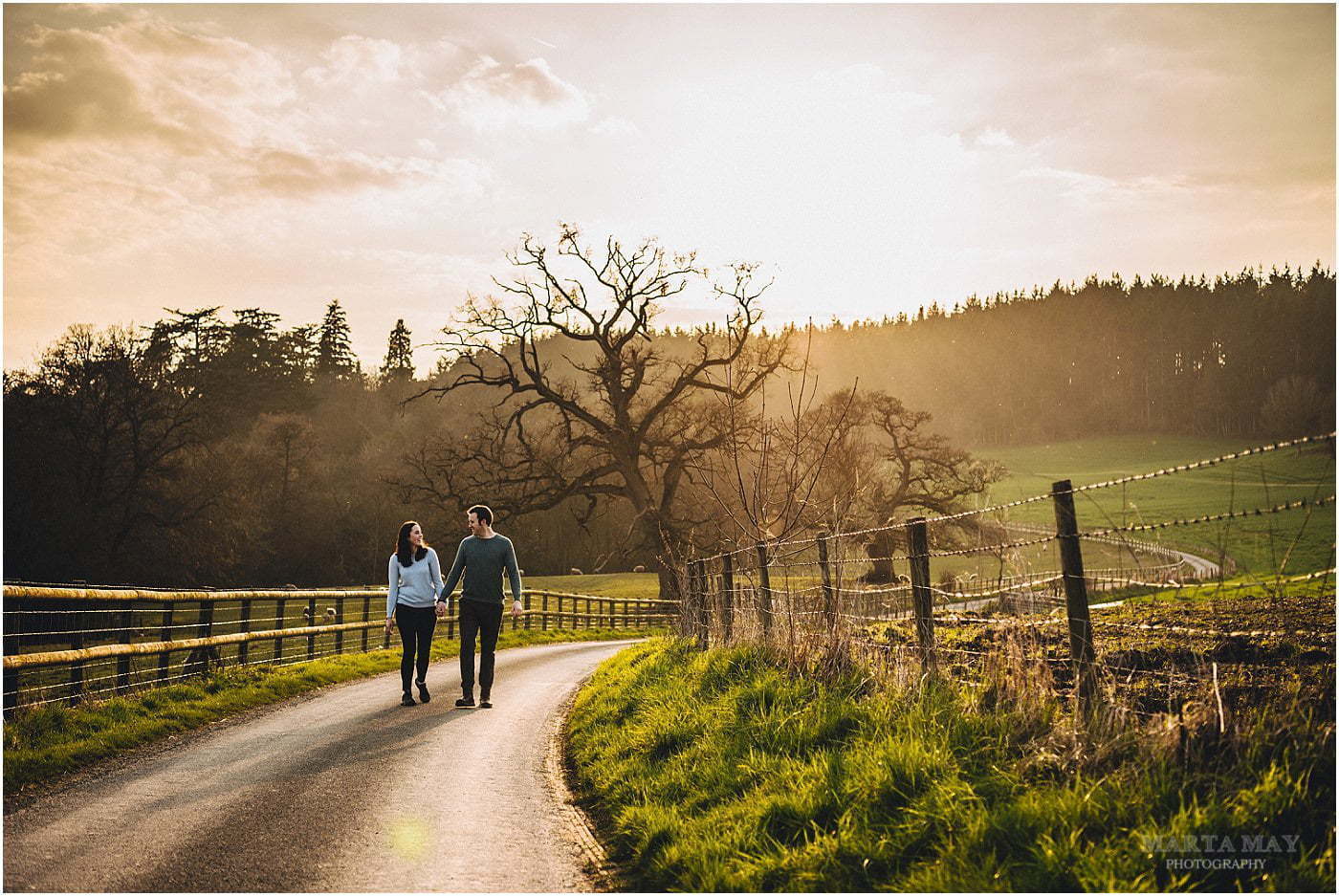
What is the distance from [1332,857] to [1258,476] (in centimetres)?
160

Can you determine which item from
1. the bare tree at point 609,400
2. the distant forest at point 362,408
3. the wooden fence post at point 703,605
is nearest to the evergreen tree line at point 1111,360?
the distant forest at point 362,408

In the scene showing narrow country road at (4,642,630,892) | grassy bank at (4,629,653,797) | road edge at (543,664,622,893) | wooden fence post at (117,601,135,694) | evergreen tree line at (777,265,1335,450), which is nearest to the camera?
narrow country road at (4,642,630,892)

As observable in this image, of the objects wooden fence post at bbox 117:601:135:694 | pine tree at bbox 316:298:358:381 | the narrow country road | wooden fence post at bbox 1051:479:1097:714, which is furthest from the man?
pine tree at bbox 316:298:358:381

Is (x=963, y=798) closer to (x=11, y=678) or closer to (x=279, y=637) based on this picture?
(x=11, y=678)

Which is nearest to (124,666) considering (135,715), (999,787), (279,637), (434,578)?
(135,715)

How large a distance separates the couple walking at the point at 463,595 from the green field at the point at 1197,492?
6093mm

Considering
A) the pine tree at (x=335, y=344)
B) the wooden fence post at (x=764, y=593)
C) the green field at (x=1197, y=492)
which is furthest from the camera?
the pine tree at (x=335, y=344)

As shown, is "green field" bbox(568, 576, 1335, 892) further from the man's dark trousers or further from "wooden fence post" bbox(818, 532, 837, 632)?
the man's dark trousers

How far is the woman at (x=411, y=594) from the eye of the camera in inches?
394

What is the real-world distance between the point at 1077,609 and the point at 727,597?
597 cm

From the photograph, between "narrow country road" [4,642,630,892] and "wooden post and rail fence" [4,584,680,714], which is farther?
"wooden post and rail fence" [4,584,680,714]

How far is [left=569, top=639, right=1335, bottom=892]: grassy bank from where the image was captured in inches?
131

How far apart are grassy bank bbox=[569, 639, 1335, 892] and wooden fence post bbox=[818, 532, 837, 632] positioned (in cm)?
103

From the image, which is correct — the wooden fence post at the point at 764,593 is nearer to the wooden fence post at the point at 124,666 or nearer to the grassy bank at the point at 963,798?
the grassy bank at the point at 963,798
